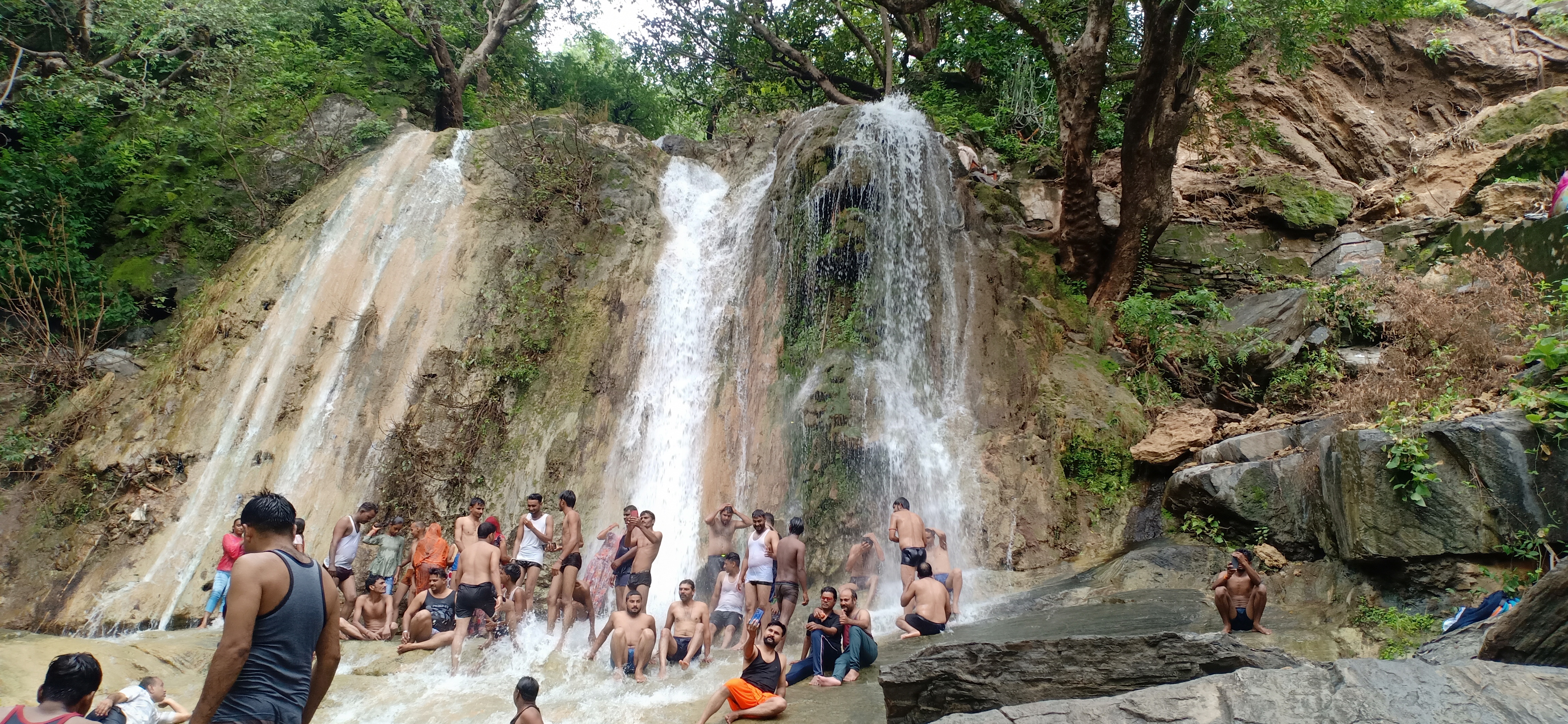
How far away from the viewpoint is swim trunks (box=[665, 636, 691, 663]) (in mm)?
6992

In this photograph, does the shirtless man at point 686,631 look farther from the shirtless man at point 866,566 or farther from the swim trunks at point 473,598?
the shirtless man at point 866,566

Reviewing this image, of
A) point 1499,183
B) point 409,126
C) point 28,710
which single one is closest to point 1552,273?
point 1499,183

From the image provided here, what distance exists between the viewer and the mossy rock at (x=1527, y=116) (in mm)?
11773

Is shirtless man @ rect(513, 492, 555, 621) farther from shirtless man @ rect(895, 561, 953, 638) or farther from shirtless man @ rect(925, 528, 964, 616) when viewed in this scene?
shirtless man @ rect(925, 528, 964, 616)

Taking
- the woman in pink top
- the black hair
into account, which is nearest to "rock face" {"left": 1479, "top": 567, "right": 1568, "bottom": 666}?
the black hair

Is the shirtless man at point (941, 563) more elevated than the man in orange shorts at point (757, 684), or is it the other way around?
the shirtless man at point (941, 563)

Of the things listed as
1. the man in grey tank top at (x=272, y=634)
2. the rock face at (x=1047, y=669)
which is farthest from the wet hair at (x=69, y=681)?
the rock face at (x=1047, y=669)

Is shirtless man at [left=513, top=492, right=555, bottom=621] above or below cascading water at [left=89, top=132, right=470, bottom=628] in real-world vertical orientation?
below

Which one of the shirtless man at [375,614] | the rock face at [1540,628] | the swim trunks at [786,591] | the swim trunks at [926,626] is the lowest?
the shirtless man at [375,614]

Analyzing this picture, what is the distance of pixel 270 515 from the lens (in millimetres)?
2863

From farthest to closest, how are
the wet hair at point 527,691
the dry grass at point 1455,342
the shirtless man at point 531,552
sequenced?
the shirtless man at point 531,552
the dry grass at point 1455,342
the wet hair at point 527,691

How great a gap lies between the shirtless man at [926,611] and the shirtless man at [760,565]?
1.30 m

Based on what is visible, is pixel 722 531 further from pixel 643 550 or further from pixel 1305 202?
pixel 1305 202

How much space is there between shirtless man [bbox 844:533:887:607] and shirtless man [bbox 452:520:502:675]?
3528 mm
